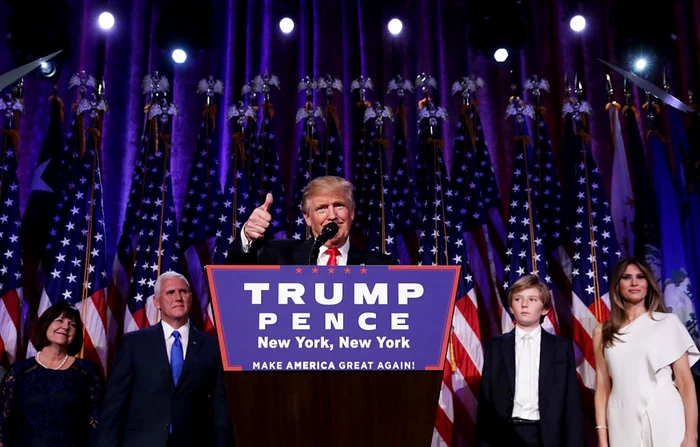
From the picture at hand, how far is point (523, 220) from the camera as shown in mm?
5066

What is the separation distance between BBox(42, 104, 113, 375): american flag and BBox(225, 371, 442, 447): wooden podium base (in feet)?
11.3

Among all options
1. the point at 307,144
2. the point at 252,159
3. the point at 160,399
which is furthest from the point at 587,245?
the point at 160,399

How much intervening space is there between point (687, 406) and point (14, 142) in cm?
449

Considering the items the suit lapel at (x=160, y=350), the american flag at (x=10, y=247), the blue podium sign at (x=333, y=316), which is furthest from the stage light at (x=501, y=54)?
the blue podium sign at (x=333, y=316)

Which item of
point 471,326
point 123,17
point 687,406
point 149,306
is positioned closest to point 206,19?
point 123,17

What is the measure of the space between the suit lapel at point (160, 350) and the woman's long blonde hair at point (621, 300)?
2136mm

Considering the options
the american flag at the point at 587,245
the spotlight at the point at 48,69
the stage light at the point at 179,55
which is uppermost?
the stage light at the point at 179,55

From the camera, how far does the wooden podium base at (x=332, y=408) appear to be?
5.25 feet

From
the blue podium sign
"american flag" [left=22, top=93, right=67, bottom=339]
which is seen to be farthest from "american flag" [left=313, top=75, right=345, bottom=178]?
the blue podium sign

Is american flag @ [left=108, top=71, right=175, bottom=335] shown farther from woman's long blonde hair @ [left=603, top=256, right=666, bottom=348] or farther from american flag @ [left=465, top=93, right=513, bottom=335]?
woman's long blonde hair @ [left=603, top=256, right=666, bottom=348]

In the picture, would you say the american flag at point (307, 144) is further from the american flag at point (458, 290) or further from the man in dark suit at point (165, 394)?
the man in dark suit at point (165, 394)

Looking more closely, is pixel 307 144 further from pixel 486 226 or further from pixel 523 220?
pixel 523 220

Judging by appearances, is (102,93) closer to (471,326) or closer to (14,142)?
(14,142)

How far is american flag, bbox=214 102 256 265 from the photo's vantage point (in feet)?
16.7
